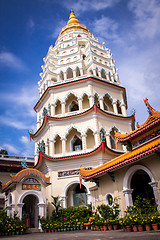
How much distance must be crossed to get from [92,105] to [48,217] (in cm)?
1112

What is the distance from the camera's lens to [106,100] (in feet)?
84.9

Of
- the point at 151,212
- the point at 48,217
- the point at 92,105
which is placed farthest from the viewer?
the point at 92,105

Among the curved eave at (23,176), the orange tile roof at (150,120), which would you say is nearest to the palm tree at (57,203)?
the curved eave at (23,176)

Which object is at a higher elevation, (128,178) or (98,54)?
(98,54)

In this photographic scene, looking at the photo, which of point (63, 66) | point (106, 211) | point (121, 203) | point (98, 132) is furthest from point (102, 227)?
point (63, 66)

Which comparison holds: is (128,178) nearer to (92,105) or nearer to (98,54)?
(92,105)

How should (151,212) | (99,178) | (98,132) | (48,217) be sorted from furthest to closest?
1. (98,132)
2. (48,217)
3. (99,178)
4. (151,212)

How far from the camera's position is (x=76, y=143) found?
76.7 feet

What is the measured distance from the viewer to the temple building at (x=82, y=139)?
1325 centimetres

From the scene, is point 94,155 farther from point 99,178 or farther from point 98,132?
point 99,178

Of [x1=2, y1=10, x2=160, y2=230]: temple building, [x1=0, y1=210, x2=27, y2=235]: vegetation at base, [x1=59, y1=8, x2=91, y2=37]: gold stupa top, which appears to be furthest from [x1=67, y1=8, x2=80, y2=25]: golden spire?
[x1=0, y1=210, x2=27, y2=235]: vegetation at base

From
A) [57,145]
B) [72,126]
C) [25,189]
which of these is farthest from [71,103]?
[25,189]

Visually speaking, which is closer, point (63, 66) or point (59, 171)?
point (59, 171)

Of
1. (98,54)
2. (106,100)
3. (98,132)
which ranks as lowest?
(98,132)
